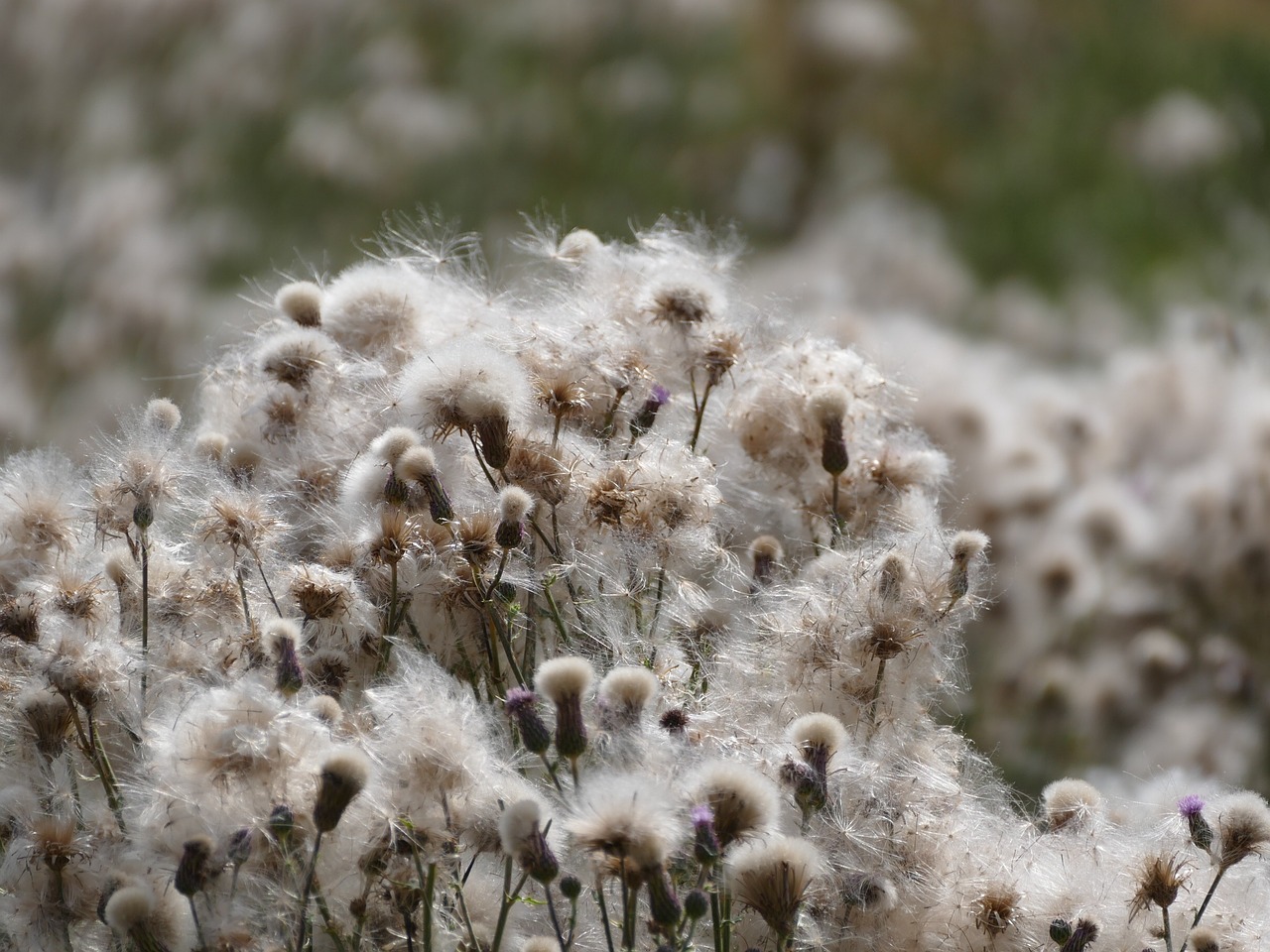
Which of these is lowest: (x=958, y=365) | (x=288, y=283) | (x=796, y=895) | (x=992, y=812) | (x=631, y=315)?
(x=796, y=895)

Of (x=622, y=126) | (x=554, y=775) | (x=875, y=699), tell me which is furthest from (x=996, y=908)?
(x=622, y=126)

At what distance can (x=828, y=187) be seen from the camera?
8.45 meters

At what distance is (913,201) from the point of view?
27.2 ft

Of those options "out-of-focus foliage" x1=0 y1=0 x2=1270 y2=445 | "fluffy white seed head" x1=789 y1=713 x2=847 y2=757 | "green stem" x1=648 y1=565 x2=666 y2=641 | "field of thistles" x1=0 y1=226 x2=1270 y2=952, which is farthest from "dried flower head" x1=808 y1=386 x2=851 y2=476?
"out-of-focus foliage" x1=0 y1=0 x2=1270 y2=445

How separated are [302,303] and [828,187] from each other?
686cm

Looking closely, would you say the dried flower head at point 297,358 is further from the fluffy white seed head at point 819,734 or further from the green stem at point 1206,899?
the green stem at point 1206,899

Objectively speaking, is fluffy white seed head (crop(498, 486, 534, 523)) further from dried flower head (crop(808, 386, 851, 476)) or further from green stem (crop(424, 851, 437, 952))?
dried flower head (crop(808, 386, 851, 476))

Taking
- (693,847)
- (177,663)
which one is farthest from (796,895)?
(177,663)

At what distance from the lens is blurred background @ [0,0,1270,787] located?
4047 mm

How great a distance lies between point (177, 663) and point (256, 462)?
397 millimetres

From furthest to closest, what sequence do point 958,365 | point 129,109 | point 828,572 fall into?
point 129,109 < point 958,365 < point 828,572

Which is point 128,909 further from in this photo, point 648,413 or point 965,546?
point 965,546

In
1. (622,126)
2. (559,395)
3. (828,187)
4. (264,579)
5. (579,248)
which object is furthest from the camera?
(828,187)

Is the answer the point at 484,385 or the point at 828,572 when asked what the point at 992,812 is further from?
the point at 484,385
